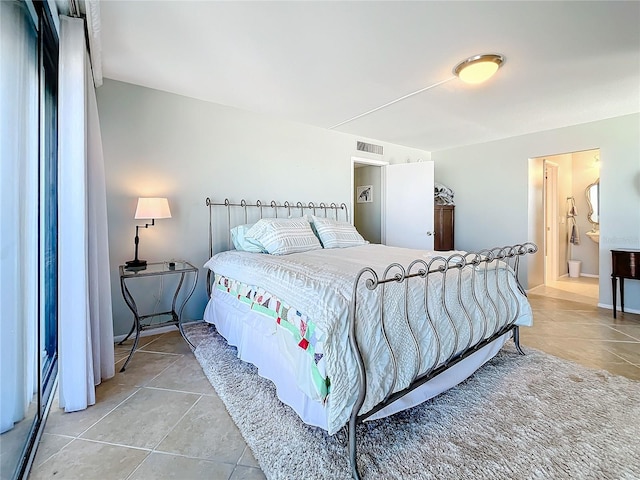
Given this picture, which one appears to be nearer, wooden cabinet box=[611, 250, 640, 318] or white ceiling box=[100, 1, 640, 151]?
white ceiling box=[100, 1, 640, 151]

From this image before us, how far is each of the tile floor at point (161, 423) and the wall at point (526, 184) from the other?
1637 millimetres

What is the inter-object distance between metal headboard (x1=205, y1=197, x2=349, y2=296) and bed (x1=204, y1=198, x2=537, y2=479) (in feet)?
2.33

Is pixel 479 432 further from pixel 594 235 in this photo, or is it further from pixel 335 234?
pixel 594 235

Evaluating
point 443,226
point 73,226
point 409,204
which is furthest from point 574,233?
point 73,226

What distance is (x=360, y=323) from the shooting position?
52.2 inches

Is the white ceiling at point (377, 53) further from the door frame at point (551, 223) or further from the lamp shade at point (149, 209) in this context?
the door frame at point (551, 223)

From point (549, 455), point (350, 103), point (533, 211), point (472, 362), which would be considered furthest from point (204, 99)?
point (533, 211)

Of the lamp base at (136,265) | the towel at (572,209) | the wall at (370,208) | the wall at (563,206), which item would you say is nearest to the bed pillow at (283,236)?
the lamp base at (136,265)

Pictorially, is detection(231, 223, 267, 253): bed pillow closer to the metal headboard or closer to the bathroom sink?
the metal headboard

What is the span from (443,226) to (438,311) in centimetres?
403

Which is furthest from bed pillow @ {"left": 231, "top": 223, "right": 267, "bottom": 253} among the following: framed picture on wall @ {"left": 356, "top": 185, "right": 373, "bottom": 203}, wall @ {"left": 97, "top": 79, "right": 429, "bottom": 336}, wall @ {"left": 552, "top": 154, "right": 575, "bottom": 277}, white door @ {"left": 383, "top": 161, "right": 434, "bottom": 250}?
wall @ {"left": 552, "top": 154, "right": 575, "bottom": 277}

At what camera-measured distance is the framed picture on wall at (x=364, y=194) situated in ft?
17.8

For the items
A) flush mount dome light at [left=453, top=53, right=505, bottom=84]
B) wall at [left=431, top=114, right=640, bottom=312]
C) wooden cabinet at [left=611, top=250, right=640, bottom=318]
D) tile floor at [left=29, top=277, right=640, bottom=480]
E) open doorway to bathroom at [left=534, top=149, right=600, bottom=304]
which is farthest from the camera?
open doorway to bathroom at [left=534, top=149, right=600, bottom=304]

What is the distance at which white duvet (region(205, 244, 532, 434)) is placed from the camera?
126 centimetres
